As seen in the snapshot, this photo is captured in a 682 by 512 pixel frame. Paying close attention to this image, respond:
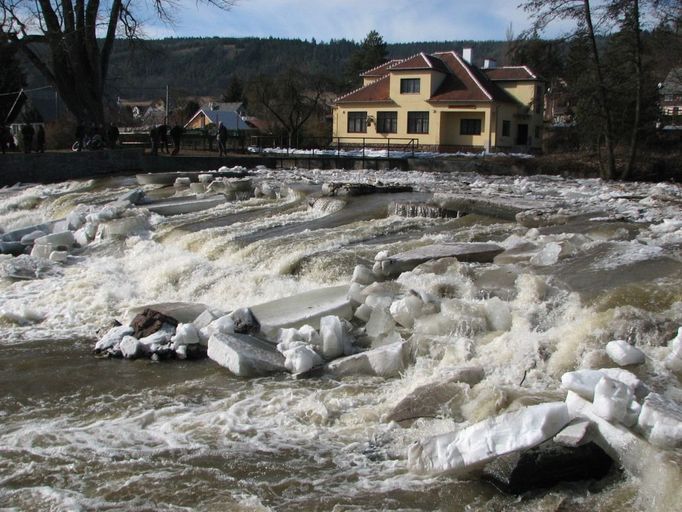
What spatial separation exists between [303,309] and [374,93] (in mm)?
36965

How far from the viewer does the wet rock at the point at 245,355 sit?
6.59 meters

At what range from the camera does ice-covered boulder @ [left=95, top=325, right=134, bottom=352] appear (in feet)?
24.5

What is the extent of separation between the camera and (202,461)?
485 cm

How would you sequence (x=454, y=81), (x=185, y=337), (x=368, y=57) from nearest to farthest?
(x=185, y=337), (x=454, y=81), (x=368, y=57)

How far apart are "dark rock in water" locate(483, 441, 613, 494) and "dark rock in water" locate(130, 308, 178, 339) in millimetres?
4546

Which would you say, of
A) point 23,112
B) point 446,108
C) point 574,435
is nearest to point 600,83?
point 574,435

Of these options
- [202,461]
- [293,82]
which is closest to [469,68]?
[293,82]

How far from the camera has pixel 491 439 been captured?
4.34 metres

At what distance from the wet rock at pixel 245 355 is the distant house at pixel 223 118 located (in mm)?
55037

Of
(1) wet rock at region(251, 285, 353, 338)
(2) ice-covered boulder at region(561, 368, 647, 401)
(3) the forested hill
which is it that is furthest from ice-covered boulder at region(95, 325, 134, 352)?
(3) the forested hill

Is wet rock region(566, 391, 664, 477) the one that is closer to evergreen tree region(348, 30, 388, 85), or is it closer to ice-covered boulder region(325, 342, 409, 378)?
ice-covered boulder region(325, 342, 409, 378)

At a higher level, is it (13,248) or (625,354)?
(625,354)

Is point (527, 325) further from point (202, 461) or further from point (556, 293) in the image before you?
point (202, 461)

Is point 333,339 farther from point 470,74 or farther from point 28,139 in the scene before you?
point 470,74
